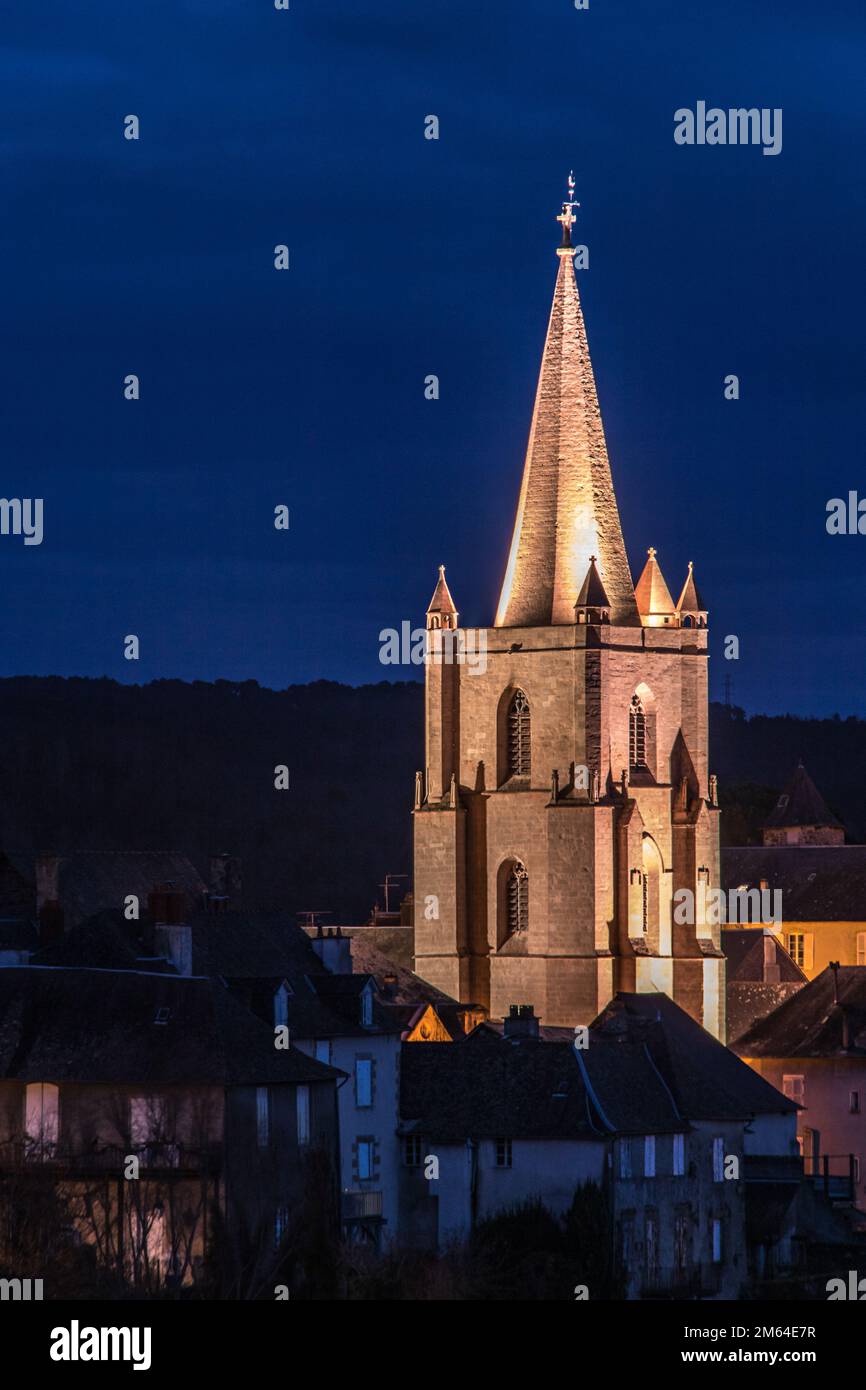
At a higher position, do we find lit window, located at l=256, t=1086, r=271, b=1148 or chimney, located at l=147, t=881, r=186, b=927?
chimney, located at l=147, t=881, r=186, b=927

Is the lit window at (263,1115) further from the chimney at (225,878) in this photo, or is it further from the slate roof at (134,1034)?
the chimney at (225,878)

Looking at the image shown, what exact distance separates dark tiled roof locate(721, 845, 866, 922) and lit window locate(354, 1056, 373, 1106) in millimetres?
54284

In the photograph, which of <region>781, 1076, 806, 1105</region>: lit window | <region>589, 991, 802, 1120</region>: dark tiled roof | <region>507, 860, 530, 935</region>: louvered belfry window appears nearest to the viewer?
<region>589, 991, 802, 1120</region>: dark tiled roof

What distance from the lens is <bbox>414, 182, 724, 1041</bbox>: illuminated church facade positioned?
366ft

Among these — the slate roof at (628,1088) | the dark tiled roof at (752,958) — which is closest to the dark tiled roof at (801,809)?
the dark tiled roof at (752,958)

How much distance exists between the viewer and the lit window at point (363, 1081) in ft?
275

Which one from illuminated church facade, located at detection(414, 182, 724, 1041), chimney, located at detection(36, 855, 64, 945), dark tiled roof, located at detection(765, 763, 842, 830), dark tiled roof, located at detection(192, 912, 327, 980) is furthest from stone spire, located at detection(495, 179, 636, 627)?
dark tiled roof, located at detection(765, 763, 842, 830)

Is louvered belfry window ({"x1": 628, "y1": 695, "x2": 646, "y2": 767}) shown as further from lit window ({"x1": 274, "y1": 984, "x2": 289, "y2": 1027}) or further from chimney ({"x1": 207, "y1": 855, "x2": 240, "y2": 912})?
lit window ({"x1": 274, "y1": 984, "x2": 289, "y2": 1027})

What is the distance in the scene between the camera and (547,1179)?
270 ft

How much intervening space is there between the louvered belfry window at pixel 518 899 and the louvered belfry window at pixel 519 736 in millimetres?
2834

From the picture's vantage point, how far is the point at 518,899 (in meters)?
114
